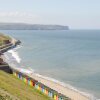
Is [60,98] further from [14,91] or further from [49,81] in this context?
[49,81]

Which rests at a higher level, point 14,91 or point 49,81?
point 14,91

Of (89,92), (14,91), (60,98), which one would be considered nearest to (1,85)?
(14,91)

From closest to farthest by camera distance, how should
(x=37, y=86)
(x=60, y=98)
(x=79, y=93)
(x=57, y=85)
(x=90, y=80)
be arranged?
(x=60, y=98), (x=37, y=86), (x=79, y=93), (x=57, y=85), (x=90, y=80)

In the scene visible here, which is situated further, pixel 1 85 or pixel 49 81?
pixel 49 81

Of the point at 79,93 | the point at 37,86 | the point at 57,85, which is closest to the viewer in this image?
the point at 37,86

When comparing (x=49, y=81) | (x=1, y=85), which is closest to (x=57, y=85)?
(x=49, y=81)

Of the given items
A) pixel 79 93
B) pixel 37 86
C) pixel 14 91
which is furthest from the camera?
pixel 79 93

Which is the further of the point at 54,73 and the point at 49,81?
the point at 54,73

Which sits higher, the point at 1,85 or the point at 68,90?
the point at 1,85

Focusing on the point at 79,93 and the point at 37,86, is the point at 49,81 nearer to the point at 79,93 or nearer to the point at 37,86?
the point at 79,93
